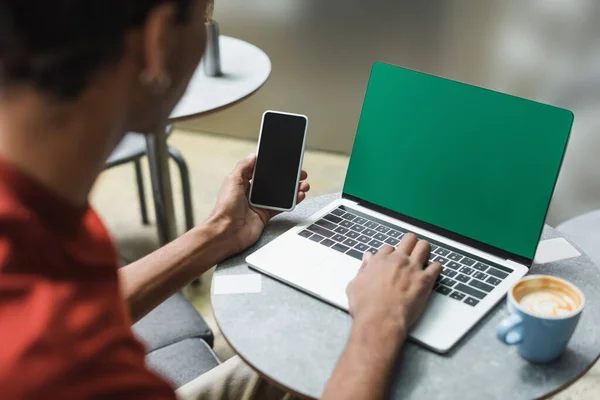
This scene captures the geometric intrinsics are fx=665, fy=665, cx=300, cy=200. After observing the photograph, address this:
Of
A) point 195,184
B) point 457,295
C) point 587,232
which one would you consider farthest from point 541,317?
point 195,184

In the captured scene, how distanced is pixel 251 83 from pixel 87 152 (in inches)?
42.3

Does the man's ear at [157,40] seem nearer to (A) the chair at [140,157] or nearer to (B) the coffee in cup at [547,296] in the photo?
(B) the coffee in cup at [547,296]

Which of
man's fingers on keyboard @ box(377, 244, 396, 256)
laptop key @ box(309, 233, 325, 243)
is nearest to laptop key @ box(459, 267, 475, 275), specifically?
man's fingers on keyboard @ box(377, 244, 396, 256)

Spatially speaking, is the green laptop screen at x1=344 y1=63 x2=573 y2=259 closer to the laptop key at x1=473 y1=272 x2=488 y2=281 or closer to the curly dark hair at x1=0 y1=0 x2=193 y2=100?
the laptop key at x1=473 y1=272 x2=488 y2=281

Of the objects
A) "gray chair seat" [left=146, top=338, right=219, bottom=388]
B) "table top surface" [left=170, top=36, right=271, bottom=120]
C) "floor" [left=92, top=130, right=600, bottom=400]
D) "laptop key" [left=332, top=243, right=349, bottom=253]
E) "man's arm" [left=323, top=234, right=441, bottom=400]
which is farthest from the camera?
"floor" [left=92, top=130, right=600, bottom=400]

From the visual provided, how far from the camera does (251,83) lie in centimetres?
161

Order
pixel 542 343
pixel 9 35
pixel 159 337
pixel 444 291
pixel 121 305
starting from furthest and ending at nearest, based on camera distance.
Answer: pixel 159 337 → pixel 444 291 → pixel 542 343 → pixel 121 305 → pixel 9 35

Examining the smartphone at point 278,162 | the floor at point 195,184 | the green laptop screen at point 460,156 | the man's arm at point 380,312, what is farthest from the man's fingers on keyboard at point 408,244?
the floor at point 195,184

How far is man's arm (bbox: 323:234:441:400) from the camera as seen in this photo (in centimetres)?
71

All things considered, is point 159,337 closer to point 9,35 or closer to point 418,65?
point 9,35

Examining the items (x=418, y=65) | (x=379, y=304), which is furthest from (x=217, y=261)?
(x=418, y=65)

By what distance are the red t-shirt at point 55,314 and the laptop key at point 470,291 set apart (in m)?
0.43

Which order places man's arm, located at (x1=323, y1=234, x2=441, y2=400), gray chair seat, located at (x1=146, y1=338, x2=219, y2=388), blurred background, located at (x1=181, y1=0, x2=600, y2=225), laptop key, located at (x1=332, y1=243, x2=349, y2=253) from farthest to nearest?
1. blurred background, located at (x1=181, y1=0, x2=600, y2=225)
2. gray chair seat, located at (x1=146, y1=338, x2=219, y2=388)
3. laptop key, located at (x1=332, y1=243, x2=349, y2=253)
4. man's arm, located at (x1=323, y1=234, x2=441, y2=400)

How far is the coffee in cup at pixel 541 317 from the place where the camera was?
2.37ft
